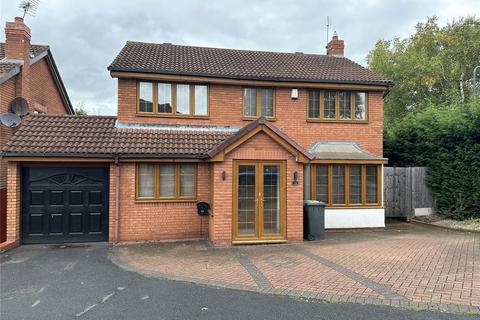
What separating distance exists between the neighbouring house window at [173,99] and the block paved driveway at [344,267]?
15.1ft

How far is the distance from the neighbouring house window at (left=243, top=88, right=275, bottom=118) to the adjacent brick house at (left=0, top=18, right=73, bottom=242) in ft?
25.5


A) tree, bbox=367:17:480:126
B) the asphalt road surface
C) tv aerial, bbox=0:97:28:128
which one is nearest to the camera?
the asphalt road surface

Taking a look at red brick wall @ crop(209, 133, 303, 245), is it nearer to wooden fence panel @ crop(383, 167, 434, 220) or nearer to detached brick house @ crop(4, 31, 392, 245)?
detached brick house @ crop(4, 31, 392, 245)

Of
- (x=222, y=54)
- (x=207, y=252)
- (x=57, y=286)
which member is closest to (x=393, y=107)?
(x=222, y=54)

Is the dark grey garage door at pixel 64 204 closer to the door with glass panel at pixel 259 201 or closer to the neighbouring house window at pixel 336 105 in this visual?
the door with glass panel at pixel 259 201

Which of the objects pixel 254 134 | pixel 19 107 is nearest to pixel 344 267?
pixel 254 134

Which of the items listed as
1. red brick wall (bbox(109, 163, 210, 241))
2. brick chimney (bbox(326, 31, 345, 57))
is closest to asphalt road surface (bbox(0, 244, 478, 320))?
red brick wall (bbox(109, 163, 210, 241))

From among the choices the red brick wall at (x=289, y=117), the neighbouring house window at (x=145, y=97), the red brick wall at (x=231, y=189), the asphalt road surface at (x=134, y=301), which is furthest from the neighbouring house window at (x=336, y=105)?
the asphalt road surface at (x=134, y=301)

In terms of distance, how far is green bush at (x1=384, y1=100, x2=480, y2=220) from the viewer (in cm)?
1205

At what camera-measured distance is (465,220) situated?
1220cm

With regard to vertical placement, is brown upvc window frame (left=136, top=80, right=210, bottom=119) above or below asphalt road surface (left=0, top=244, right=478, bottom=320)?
above

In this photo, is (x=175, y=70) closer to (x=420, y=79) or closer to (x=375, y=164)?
(x=375, y=164)

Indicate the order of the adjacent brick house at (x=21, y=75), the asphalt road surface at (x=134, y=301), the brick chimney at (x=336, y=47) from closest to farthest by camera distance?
1. the asphalt road surface at (x=134, y=301)
2. the adjacent brick house at (x=21, y=75)
3. the brick chimney at (x=336, y=47)

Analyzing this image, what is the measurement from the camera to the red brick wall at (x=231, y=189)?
9.30 meters
